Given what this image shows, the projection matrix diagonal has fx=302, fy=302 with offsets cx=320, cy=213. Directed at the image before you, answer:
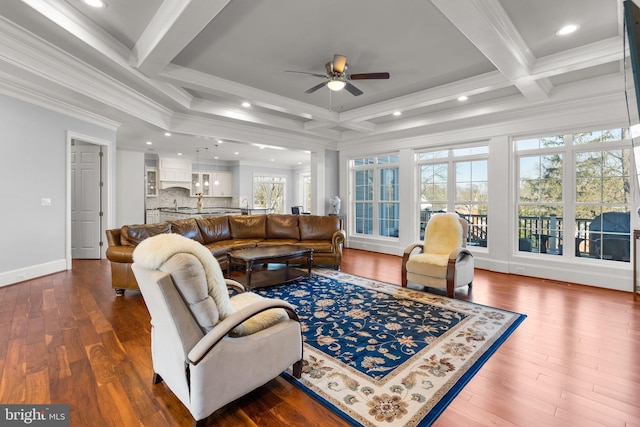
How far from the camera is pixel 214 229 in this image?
5.56m

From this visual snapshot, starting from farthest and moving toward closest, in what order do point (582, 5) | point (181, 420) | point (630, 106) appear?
point (582, 5) < point (181, 420) < point (630, 106)

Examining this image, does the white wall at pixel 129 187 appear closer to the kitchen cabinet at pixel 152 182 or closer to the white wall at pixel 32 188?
the kitchen cabinet at pixel 152 182

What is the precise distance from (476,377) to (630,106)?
1917 millimetres

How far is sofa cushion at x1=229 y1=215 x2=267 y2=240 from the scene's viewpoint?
5.89 metres

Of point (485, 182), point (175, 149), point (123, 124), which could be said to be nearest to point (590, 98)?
point (485, 182)

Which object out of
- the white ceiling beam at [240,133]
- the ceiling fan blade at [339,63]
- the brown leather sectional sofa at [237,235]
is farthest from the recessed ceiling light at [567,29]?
the white ceiling beam at [240,133]

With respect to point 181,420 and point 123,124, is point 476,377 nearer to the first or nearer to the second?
point 181,420

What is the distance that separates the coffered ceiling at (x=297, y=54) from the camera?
271cm

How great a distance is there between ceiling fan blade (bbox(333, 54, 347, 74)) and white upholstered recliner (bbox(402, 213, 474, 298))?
257 centimetres

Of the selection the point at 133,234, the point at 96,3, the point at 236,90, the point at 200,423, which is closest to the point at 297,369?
the point at 200,423

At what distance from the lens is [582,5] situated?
8.75 feet

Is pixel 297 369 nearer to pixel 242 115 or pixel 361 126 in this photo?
pixel 242 115

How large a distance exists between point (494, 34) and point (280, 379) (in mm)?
3473

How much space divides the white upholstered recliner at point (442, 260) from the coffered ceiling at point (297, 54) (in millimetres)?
2002
